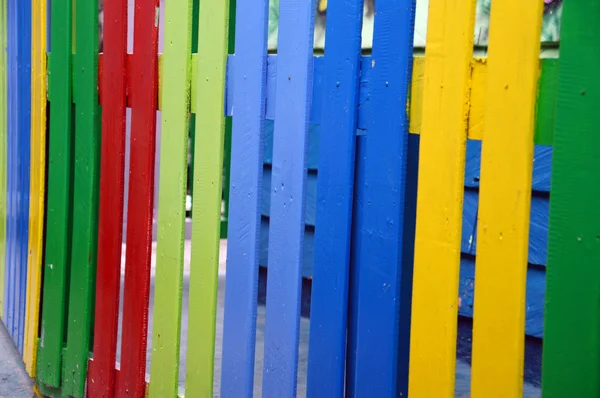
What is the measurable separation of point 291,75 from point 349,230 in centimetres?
45

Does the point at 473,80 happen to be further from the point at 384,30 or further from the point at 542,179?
the point at 542,179

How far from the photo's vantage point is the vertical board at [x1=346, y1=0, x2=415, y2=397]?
1.95 m

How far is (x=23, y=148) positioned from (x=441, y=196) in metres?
2.64

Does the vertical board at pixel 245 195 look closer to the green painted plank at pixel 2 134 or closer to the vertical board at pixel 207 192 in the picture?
the vertical board at pixel 207 192

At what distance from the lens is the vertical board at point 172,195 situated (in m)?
2.69

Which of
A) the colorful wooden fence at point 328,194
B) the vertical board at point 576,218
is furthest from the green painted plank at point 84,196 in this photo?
the vertical board at point 576,218

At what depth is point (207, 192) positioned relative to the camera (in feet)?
8.43

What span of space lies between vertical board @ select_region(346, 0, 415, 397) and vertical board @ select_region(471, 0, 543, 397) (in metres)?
0.24

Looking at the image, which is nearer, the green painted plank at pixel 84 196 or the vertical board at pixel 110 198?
the vertical board at pixel 110 198

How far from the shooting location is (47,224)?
3.60 meters

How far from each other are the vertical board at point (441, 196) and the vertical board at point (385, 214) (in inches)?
2.6

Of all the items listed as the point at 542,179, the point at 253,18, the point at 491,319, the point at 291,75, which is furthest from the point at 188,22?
the point at 542,179

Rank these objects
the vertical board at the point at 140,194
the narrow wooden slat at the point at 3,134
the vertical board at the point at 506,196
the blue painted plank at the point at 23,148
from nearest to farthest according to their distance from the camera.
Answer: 1. the vertical board at the point at 506,196
2. the vertical board at the point at 140,194
3. the blue painted plank at the point at 23,148
4. the narrow wooden slat at the point at 3,134

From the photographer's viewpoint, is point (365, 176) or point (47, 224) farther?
point (47, 224)
